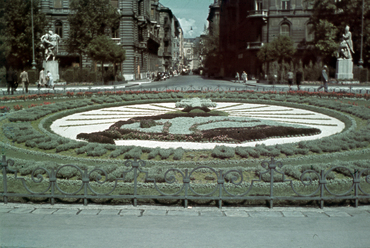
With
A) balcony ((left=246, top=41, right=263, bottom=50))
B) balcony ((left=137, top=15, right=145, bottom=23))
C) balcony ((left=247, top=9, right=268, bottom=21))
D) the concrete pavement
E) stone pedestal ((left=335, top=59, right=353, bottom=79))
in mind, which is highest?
balcony ((left=137, top=15, right=145, bottom=23))

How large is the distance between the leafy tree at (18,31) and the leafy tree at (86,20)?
4.13 m

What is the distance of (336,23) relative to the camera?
5266 cm

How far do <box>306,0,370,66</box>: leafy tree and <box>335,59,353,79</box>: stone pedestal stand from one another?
3.26 meters

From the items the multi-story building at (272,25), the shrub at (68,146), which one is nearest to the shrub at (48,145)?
the shrub at (68,146)

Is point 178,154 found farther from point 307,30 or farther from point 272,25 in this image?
point 307,30

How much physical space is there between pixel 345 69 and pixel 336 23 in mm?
8608

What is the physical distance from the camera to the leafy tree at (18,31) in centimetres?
4809

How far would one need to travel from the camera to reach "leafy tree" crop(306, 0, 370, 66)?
49812mm

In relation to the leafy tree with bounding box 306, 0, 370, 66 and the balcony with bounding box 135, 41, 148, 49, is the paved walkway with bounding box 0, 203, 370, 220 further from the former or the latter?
the balcony with bounding box 135, 41, 148, 49

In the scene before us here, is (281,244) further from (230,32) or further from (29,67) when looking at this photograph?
(230,32)

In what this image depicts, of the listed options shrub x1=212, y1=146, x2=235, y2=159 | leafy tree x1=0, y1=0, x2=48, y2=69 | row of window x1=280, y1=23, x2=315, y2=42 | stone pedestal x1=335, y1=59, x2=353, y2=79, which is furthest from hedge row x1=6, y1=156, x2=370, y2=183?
row of window x1=280, y1=23, x2=315, y2=42

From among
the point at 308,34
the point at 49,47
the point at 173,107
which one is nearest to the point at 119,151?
the point at 173,107

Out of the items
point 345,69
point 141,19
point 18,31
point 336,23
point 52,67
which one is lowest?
point 345,69

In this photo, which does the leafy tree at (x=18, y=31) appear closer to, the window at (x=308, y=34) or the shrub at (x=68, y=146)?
the window at (x=308, y=34)
